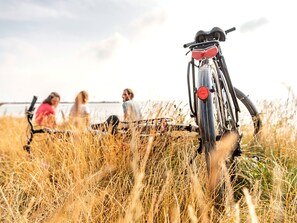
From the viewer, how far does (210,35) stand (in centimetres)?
266

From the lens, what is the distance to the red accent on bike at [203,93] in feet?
7.13

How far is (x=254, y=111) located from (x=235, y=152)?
4.53ft

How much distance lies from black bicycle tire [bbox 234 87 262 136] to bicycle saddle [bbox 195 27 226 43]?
120cm

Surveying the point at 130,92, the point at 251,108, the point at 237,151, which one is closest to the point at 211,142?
the point at 237,151

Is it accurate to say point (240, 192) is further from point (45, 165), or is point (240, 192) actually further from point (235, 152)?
point (45, 165)

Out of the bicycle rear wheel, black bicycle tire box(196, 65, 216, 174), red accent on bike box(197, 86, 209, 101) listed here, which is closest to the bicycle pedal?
the bicycle rear wheel

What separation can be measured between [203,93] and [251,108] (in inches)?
72.6

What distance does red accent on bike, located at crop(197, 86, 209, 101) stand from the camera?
217 cm

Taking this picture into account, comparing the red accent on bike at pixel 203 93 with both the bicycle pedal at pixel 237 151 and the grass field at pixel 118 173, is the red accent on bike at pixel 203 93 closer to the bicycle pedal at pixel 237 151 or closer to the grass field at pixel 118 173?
the grass field at pixel 118 173

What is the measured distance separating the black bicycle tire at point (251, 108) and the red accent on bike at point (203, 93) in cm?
171

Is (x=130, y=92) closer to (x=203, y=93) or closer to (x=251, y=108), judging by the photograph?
(x=251, y=108)

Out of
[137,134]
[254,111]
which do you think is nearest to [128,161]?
[137,134]

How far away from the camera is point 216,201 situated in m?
2.20

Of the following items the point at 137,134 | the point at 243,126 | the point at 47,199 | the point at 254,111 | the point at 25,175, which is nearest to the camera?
the point at 47,199
